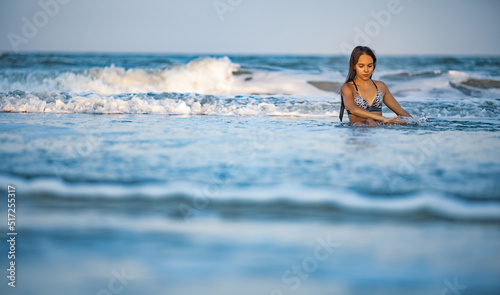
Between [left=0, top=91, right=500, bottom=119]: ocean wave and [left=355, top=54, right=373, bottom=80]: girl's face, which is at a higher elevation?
[left=355, top=54, right=373, bottom=80]: girl's face

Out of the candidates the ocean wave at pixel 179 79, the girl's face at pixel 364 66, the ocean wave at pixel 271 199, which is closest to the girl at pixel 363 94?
the girl's face at pixel 364 66

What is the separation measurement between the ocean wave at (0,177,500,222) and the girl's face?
2604 millimetres

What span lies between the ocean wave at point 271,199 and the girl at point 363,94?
8.01 ft

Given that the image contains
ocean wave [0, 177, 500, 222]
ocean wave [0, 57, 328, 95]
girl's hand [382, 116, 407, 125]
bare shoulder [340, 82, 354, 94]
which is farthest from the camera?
ocean wave [0, 57, 328, 95]

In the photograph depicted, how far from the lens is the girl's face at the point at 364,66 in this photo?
4.24 m

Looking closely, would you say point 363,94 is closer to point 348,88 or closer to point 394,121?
point 348,88

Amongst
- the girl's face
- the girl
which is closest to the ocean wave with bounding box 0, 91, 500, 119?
the girl

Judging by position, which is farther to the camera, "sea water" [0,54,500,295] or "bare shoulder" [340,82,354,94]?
"bare shoulder" [340,82,354,94]

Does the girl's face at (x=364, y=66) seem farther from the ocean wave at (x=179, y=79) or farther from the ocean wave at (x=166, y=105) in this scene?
the ocean wave at (x=179, y=79)

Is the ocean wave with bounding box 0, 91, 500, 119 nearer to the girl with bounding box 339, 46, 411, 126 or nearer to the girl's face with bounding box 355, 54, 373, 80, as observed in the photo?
the girl with bounding box 339, 46, 411, 126

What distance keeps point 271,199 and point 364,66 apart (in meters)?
2.82

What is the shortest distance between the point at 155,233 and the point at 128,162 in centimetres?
101

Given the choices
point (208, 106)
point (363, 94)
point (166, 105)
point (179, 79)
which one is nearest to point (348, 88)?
point (363, 94)

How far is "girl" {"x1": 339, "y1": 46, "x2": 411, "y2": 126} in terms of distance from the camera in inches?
166
